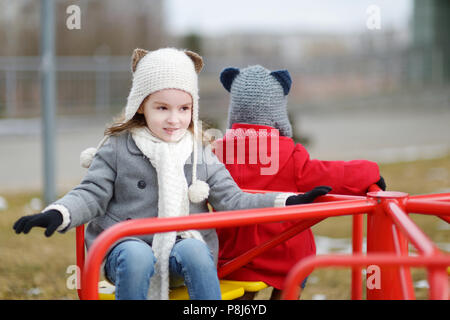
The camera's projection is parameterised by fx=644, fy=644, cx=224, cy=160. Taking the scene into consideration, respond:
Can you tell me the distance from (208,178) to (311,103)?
13.3 m

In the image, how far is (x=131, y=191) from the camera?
7.59 feet

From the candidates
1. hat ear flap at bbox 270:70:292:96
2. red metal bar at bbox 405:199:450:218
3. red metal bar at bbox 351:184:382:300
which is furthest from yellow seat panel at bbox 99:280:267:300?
hat ear flap at bbox 270:70:292:96

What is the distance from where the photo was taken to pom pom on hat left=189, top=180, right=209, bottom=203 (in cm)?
226

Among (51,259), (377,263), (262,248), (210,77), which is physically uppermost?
(210,77)

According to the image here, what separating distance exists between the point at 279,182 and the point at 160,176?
58cm

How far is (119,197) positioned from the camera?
233 centimetres

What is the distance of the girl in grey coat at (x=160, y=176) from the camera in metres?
2.16

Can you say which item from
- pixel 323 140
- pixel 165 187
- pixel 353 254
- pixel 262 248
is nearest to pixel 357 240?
pixel 262 248

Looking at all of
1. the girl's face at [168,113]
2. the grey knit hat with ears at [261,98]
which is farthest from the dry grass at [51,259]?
the girl's face at [168,113]

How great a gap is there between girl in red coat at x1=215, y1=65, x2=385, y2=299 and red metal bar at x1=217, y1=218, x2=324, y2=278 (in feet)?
0.29

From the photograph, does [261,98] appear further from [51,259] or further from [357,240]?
[51,259]

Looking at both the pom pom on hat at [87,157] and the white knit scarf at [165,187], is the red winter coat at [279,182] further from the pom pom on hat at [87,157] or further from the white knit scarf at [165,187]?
the pom pom on hat at [87,157]

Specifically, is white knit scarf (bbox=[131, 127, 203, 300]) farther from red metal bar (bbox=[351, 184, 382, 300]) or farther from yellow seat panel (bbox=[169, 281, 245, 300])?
red metal bar (bbox=[351, 184, 382, 300])

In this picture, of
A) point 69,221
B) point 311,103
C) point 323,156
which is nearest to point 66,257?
point 69,221
